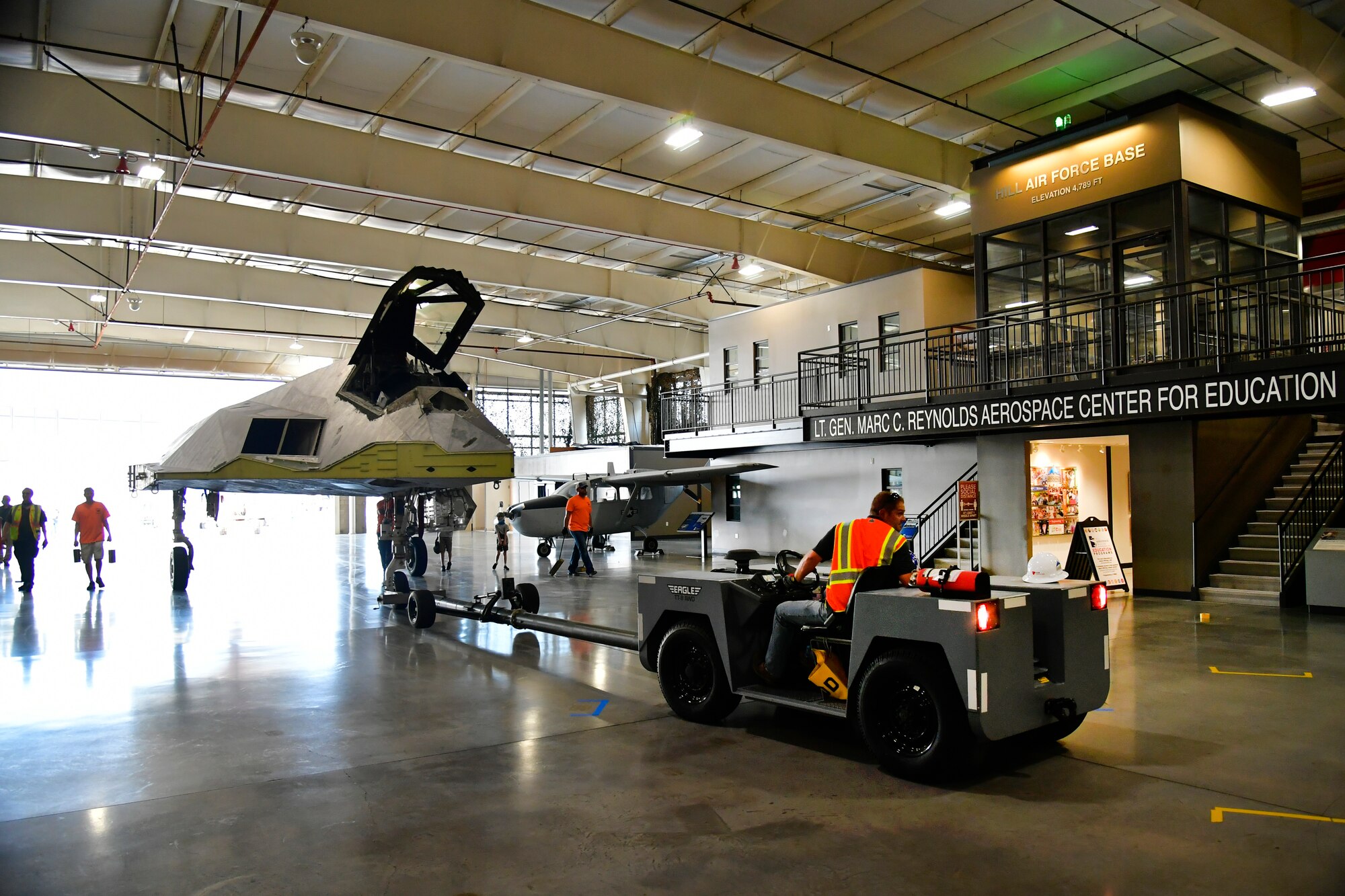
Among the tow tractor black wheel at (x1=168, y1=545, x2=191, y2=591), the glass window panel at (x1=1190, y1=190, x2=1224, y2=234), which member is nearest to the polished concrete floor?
the tow tractor black wheel at (x1=168, y1=545, x2=191, y2=591)

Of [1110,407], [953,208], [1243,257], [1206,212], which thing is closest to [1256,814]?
[1110,407]

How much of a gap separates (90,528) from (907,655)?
55.0 ft

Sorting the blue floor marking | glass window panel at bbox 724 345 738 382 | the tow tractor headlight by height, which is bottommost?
the blue floor marking

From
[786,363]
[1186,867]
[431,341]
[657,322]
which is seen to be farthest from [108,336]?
[1186,867]

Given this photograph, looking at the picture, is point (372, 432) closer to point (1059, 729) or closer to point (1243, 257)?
point (1059, 729)

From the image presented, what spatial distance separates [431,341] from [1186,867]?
27515mm

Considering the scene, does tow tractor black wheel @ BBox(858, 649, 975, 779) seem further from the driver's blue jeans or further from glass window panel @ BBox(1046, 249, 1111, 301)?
glass window panel @ BBox(1046, 249, 1111, 301)

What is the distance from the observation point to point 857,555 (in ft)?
19.2

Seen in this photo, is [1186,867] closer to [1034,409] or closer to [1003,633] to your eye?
[1003,633]

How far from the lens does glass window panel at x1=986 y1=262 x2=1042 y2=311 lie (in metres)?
16.7

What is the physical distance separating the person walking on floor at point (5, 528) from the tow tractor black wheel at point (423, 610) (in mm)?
11653

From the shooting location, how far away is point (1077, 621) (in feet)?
19.0

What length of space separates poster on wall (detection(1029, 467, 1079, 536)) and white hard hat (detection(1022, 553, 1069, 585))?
441 inches

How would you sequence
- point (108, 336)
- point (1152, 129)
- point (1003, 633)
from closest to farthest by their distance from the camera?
point (1003, 633), point (1152, 129), point (108, 336)
